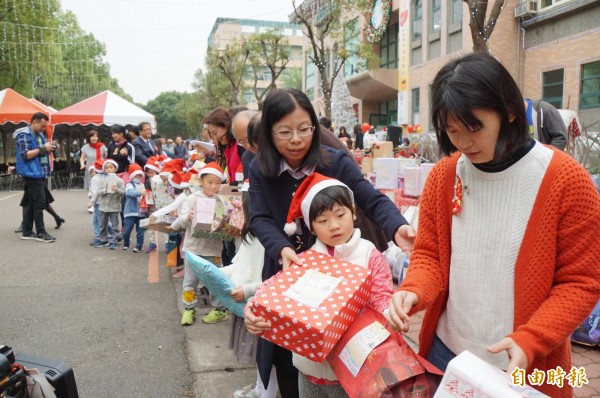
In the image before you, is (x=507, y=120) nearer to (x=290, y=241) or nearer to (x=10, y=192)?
(x=290, y=241)

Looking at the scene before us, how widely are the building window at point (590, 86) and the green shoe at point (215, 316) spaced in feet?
49.5

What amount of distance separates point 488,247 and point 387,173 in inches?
171

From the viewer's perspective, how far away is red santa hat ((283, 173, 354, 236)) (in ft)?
6.72

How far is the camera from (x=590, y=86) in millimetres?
15578

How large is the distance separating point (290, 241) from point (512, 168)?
3.59 feet

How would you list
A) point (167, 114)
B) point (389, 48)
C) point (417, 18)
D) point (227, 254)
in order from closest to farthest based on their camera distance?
point (227, 254) → point (417, 18) → point (389, 48) → point (167, 114)

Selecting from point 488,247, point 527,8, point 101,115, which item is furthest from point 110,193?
point 527,8

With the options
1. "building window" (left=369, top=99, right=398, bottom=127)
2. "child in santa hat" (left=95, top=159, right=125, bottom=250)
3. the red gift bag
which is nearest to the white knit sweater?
the red gift bag

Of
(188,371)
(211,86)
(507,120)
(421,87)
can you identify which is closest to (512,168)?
(507,120)

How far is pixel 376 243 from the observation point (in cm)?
254

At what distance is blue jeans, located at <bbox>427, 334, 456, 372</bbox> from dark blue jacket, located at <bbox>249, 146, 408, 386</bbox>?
60cm

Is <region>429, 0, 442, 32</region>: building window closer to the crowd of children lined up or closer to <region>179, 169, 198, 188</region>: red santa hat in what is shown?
the crowd of children lined up

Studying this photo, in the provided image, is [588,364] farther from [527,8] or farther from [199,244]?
[527,8]

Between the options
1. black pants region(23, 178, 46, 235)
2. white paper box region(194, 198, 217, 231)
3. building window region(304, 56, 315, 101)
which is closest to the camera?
white paper box region(194, 198, 217, 231)
